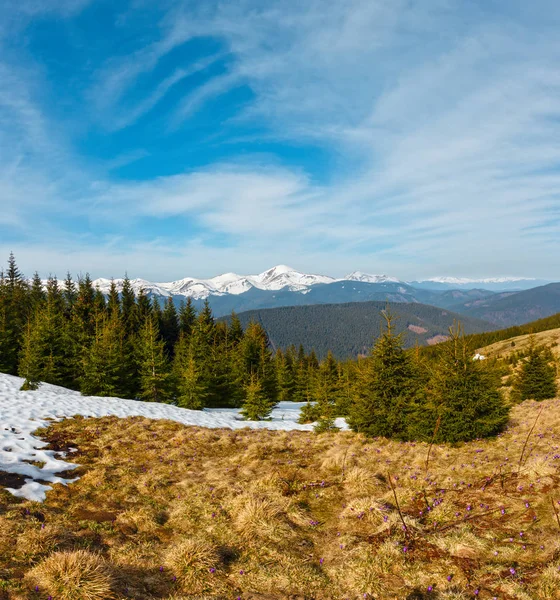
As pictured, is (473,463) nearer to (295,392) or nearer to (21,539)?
(21,539)

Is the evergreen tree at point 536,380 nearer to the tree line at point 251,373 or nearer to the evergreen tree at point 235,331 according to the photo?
the tree line at point 251,373

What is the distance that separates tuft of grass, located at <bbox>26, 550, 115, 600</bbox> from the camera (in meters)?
4.88

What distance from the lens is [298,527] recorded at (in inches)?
299

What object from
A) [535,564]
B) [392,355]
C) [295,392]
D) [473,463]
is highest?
[392,355]

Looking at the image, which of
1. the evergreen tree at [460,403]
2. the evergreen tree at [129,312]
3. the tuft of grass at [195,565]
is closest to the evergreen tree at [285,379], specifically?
the evergreen tree at [129,312]

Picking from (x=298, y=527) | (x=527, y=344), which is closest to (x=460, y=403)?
Result: (x=298, y=527)

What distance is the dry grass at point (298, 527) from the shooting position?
213 inches

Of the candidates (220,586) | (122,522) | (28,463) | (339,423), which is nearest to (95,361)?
(28,463)

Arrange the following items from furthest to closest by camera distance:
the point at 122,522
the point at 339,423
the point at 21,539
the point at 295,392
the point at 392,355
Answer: the point at 295,392 → the point at 339,423 → the point at 392,355 → the point at 122,522 → the point at 21,539

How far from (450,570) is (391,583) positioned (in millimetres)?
1081

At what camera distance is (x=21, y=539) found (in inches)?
250

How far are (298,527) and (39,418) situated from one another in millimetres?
14528

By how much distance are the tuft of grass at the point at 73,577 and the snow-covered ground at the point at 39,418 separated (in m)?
4.39

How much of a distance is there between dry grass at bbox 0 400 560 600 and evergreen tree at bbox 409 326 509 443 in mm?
750
